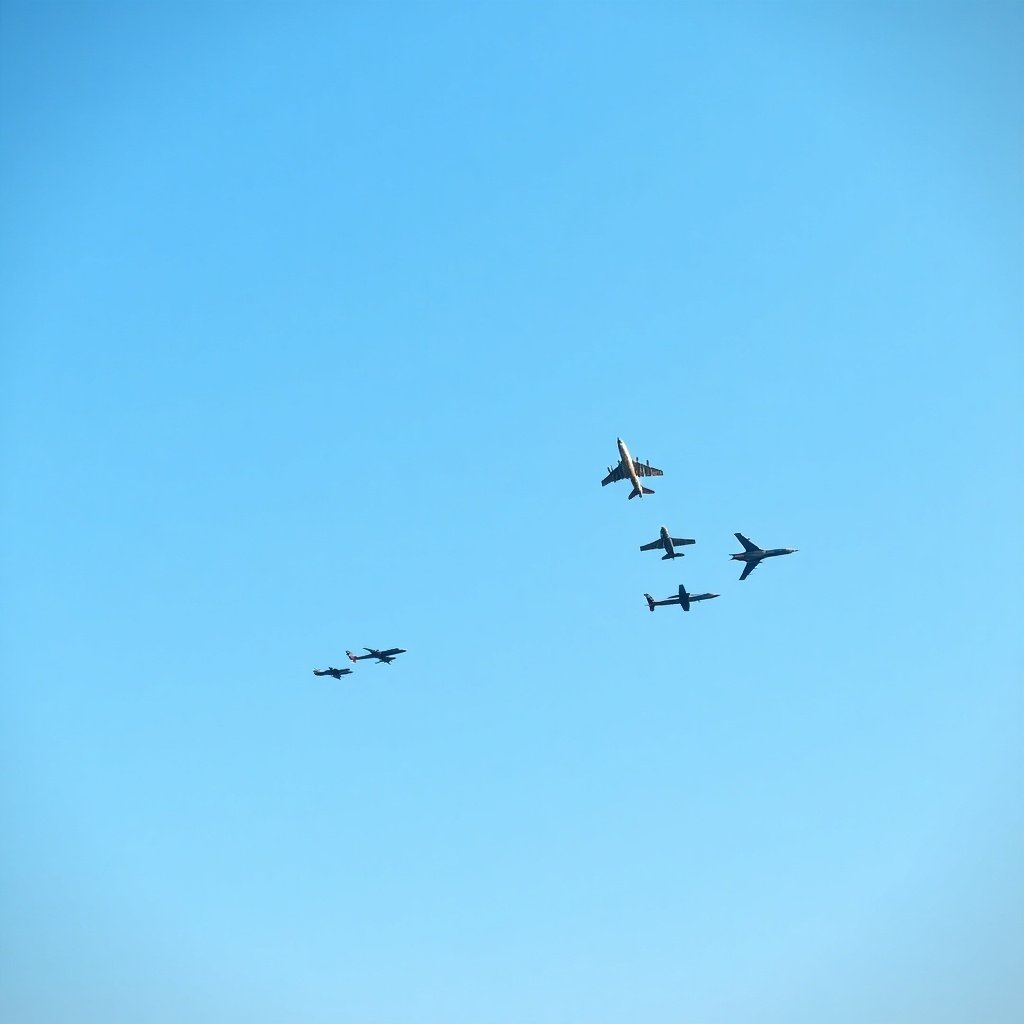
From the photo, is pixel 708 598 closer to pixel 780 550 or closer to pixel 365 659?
pixel 780 550

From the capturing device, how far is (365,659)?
7667 inches

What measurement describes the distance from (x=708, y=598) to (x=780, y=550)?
45.3ft

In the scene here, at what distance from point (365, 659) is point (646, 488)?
2381 inches

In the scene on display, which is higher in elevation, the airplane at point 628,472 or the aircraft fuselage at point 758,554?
the airplane at point 628,472

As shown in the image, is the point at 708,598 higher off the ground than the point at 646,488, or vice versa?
the point at 646,488

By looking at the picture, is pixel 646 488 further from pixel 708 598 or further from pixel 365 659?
pixel 365 659

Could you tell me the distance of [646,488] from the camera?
170625 mm

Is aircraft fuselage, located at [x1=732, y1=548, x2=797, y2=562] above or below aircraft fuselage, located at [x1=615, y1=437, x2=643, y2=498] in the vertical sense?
below

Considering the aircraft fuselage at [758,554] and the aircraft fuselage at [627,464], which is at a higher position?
the aircraft fuselage at [627,464]

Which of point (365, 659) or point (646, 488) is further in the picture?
point (365, 659)

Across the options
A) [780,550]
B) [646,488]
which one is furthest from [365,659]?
[780,550]

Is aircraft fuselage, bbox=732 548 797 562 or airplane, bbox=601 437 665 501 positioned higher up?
airplane, bbox=601 437 665 501

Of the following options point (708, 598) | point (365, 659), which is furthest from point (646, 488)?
point (365, 659)

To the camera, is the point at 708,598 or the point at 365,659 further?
the point at 365,659
